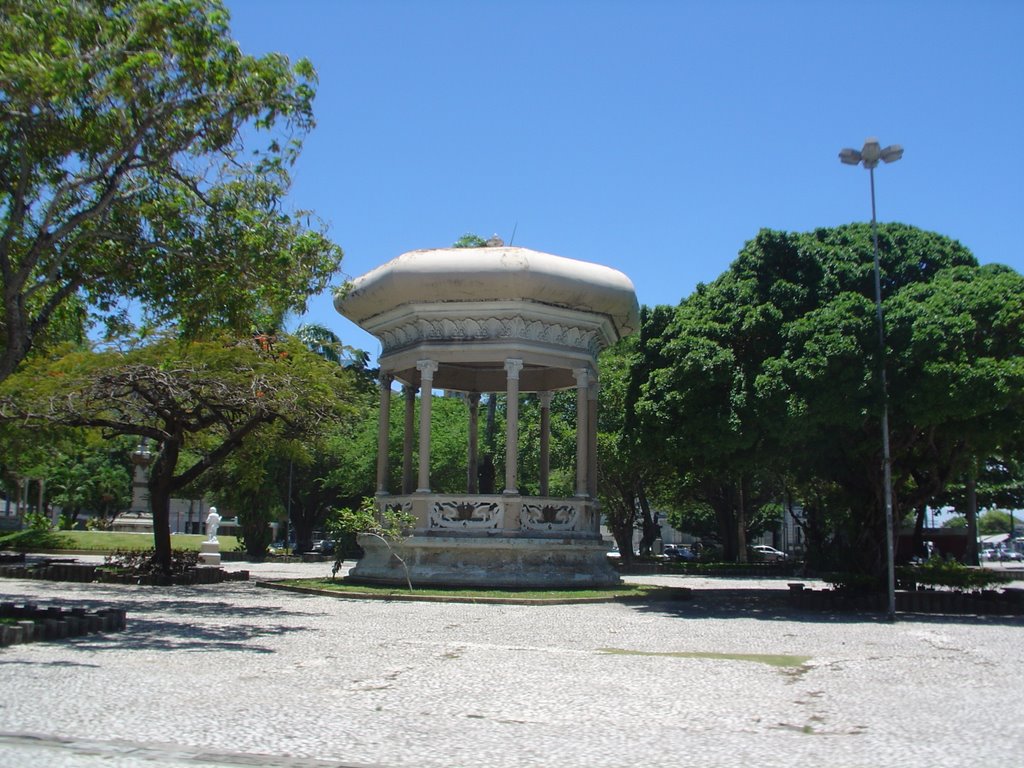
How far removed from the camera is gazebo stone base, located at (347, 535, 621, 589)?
20109mm

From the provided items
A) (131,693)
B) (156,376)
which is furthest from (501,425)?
(131,693)

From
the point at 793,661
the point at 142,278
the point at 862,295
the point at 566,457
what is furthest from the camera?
the point at 566,457

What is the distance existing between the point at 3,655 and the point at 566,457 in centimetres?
3095

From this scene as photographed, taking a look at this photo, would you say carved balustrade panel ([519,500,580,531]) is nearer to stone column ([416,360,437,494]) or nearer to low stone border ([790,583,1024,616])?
stone column ([416,360,437,494])

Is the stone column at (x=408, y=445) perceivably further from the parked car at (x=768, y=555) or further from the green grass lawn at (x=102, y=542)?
the parked car at (x=768, y=555)

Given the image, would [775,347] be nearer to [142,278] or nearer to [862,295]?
[862,295]

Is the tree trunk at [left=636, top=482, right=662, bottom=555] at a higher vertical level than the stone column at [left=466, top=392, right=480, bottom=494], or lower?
lower

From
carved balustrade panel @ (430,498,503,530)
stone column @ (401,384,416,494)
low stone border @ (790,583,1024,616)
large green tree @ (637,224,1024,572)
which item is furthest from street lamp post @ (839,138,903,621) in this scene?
stone column @ (401,384,416,494)

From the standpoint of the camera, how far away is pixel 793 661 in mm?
11008

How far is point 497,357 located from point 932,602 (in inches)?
399

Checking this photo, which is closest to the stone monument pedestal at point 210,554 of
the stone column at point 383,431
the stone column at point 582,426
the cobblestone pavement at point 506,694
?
the stone column at point 383,431

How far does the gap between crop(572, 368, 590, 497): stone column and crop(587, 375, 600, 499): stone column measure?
0.44 ft

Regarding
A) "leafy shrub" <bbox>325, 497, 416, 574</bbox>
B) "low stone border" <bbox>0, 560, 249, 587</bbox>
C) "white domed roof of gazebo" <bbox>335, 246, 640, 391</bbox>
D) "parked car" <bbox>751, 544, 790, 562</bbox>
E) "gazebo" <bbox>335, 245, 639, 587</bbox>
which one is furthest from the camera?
"parked car" <bbox>751, 544, 790, 562</bbox>

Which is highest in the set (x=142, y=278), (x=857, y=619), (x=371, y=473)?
(x=142, y=278)
